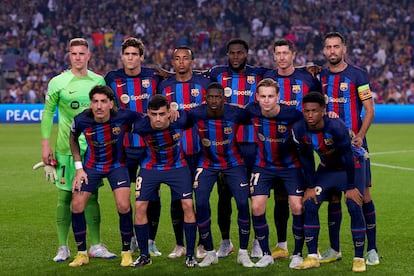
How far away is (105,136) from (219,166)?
1116 mm

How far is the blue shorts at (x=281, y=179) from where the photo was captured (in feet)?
25.3

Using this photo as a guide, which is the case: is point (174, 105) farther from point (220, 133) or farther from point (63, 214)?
point (63, 214)

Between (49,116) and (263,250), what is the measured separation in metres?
2.52

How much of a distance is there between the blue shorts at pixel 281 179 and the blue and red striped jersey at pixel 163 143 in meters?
0.72

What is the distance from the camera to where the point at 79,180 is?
776cm

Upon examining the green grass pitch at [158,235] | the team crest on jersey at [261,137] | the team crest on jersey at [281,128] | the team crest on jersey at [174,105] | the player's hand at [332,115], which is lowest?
the green grass pitch at [158,235]

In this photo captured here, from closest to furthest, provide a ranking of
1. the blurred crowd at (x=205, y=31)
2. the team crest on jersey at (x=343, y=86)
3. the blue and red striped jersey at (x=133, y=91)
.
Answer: the team crest on jersey at (x=343, y=86) < the blue and red striped jersey at (x=133, y=91) < the blurred crowd at (x=205, y=31)

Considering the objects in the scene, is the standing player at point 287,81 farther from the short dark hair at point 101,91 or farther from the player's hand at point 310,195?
the short dark hair at point 101,91

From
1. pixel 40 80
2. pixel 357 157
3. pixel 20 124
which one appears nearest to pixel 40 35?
pixel 40 80

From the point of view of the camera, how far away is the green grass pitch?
7.54 metres

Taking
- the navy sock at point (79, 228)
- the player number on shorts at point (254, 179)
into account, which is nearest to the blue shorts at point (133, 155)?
the navy sock at point (79, 228)

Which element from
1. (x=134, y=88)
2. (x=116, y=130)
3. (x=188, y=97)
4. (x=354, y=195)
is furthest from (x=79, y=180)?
(x=354, y=195)

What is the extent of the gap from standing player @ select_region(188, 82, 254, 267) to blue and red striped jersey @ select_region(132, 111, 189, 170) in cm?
20

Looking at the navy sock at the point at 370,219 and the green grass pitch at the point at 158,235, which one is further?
the navy sock at the point at 370,219
